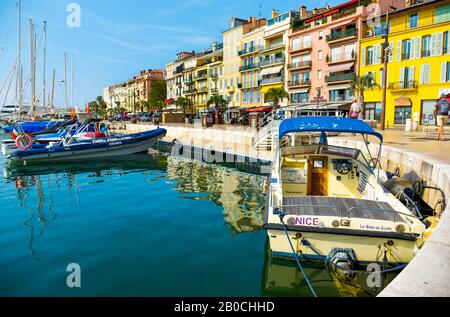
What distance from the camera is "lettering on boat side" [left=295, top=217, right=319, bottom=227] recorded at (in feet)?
21.3

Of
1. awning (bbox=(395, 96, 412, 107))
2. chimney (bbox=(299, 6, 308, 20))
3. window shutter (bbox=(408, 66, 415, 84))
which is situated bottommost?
awning (bbox=(395, 96, 412, 107))

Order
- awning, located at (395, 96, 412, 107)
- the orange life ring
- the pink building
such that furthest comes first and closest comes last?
the pink building
awning, located at (395, 96, 412, 107)
the orange life ring

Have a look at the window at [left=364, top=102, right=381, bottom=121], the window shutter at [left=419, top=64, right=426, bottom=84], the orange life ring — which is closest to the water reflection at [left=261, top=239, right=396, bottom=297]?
the orange life ring

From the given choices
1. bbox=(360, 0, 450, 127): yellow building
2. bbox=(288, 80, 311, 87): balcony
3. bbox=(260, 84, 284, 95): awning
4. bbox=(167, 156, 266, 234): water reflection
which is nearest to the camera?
bbox=(167, 156, 266, 234): water reflection

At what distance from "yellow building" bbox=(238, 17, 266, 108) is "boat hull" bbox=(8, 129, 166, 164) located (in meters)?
33.9

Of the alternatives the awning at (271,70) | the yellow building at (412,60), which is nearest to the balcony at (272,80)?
the awning at (271,70)

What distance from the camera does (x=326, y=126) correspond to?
904 cm

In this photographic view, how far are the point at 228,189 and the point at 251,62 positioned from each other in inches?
1970

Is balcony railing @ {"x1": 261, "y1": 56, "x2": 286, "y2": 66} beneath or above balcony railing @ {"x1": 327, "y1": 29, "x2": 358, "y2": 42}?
beneath

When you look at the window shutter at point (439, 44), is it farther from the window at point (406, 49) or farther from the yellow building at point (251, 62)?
the yellow building at point (251, 62)

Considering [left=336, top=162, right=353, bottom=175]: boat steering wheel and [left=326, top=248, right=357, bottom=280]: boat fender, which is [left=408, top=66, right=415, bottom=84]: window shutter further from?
[left=326, top=248, right=357, bottom=280]: boat fender

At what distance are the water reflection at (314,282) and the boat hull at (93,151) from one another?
71.3 ft
